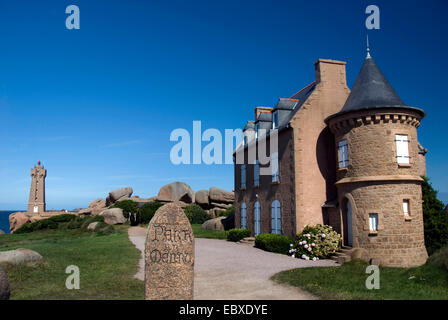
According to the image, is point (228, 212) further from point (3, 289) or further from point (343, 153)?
point (3, 289)

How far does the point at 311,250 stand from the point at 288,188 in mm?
3819

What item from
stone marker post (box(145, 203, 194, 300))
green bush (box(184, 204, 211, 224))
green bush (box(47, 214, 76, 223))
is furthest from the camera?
green bush (box(184, 204, 211, 224))

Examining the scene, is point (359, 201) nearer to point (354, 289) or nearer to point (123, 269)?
point (354, 289)

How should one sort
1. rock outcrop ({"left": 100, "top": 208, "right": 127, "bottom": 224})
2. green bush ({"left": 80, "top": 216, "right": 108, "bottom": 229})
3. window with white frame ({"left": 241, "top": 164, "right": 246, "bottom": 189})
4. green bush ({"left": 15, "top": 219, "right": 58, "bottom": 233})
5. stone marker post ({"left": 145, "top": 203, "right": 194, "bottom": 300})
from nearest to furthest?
stone marker post ({"left": 145, "top": 203, "right": 194, "bottom": 300}) → window with white frame ({"left": 241, "top": 164, "right": 246, "bottom": 189}) → green bush ({"left": 80, "top": 216, "right": 108, "bottom": 229}) → green bush ({"left": 15, "top": 219, "right": 58, "bottom": 233}) → rock outcrop ({"left": 100, "top": 208, "right": 127, "bottom": 224})

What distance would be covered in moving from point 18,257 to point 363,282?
485 inches

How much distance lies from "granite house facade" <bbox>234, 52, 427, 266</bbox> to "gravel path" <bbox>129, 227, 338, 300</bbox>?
2579mm

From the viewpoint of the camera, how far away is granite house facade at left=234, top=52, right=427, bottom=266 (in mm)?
14906

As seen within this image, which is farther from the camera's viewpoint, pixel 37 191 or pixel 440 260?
pixel 37 191

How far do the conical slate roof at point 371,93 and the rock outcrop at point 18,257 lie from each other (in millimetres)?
15083

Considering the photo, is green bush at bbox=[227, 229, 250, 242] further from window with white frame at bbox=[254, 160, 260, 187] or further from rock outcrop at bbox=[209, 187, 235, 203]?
rock outcrop at bbox=[209, 187, 235, 203]

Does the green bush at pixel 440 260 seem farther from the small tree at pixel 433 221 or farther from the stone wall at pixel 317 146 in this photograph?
the stone wall at pixel 317 146

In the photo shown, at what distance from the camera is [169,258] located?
301 inches

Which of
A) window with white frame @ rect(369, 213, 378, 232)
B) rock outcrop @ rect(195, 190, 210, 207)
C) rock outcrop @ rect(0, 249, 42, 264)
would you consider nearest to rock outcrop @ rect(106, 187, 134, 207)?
rock outcrop @ rect(195, 190, 210, 207)

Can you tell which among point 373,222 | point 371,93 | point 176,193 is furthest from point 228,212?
point 371,93
